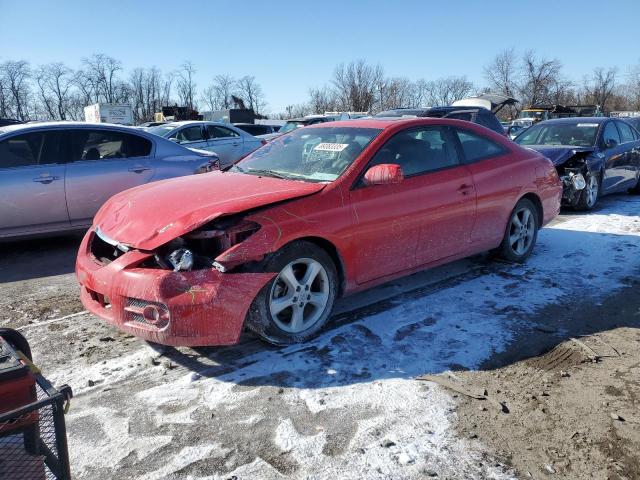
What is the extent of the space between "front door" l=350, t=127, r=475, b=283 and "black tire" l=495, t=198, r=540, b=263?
779mm

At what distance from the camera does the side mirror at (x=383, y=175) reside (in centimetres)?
388

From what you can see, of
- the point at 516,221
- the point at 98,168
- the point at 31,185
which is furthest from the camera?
the point at 98,168

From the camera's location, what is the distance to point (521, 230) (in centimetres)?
553

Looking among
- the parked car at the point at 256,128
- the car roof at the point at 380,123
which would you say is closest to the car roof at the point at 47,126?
the car roof at the point at 380,123

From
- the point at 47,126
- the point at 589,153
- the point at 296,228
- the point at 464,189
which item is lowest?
the point at 296,228

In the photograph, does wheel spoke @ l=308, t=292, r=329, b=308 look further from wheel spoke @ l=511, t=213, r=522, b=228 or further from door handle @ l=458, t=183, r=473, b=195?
wheel spoke @ l=511, t=213, r=522, b=228

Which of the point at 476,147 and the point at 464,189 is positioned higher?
the point at 476,147

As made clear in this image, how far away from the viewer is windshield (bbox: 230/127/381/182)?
13.5 ft

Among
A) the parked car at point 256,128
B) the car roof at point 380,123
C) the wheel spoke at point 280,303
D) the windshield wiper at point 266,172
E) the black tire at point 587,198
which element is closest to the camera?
the wheel spoke at point 280,303

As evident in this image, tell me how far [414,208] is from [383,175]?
0.51 m

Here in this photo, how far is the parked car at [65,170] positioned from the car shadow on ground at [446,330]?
133 inches

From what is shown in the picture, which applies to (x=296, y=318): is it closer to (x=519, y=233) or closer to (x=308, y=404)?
(x=308, y=404)

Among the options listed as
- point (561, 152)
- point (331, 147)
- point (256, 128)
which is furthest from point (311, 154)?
point (256, 128)

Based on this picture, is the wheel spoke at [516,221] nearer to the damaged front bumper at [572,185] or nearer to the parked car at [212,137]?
the damaged front bumper at [572,185]
